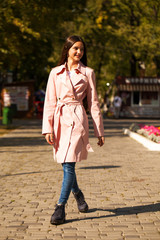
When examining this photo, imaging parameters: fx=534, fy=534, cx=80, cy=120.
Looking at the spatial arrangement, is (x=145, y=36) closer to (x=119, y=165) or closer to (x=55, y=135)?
(x=119, y=165)

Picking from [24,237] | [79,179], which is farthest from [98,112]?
[79,179]

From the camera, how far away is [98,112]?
18.3ft

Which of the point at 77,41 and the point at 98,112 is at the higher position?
the point at 77,41

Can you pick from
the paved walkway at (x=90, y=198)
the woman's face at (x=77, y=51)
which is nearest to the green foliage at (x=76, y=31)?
the paved walkway at (x=90, y=198)

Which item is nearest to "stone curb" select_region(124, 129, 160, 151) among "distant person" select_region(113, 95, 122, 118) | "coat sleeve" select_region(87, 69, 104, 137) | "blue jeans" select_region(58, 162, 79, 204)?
"coat sleeve" select_region(87, 69, 104, 137)

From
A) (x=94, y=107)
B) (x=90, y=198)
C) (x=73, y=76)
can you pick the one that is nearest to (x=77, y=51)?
(x=73, y=76)

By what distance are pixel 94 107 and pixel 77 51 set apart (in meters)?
0.61

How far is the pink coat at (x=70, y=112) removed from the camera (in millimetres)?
5426

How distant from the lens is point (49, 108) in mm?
5508

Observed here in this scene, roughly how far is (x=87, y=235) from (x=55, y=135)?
3.69ft

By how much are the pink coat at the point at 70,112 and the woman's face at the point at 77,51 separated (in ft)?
0.33

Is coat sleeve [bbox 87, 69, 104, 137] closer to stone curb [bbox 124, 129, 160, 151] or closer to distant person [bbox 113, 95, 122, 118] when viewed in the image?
stone curb [bbox 124, 129, 160, 151]

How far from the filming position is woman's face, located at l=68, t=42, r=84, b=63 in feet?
18.1

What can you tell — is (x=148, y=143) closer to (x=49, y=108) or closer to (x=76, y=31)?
(x=49, y=108)
